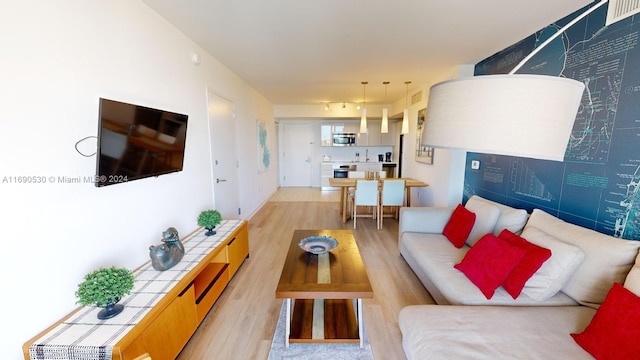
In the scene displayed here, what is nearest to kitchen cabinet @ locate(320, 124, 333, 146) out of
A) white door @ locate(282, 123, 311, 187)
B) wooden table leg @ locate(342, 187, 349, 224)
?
white door @ locate(282, 123, 311, 187)

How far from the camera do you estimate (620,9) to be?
172cm

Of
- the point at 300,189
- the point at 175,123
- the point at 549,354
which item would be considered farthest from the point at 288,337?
the point at 300,189

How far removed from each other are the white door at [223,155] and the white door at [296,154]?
413cm

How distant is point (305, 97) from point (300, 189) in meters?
3.03

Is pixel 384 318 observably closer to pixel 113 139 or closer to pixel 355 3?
pixel 113 139

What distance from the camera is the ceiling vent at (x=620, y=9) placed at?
64.6 inches

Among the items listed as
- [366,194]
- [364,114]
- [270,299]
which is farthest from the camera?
[364,114]

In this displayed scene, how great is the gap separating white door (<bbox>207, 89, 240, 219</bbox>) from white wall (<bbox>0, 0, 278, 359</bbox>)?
0.87m

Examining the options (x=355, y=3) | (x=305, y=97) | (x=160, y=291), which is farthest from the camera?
(x=305, y=97)

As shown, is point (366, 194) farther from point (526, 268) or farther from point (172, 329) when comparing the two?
point (172, 329)

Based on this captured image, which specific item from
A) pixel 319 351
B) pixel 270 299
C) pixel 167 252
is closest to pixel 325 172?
pixel 270 299

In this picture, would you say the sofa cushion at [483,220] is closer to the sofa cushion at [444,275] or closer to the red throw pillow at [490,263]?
the sofa cushion at [444,275]

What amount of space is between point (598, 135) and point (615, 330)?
1458mm

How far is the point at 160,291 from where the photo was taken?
164cm
